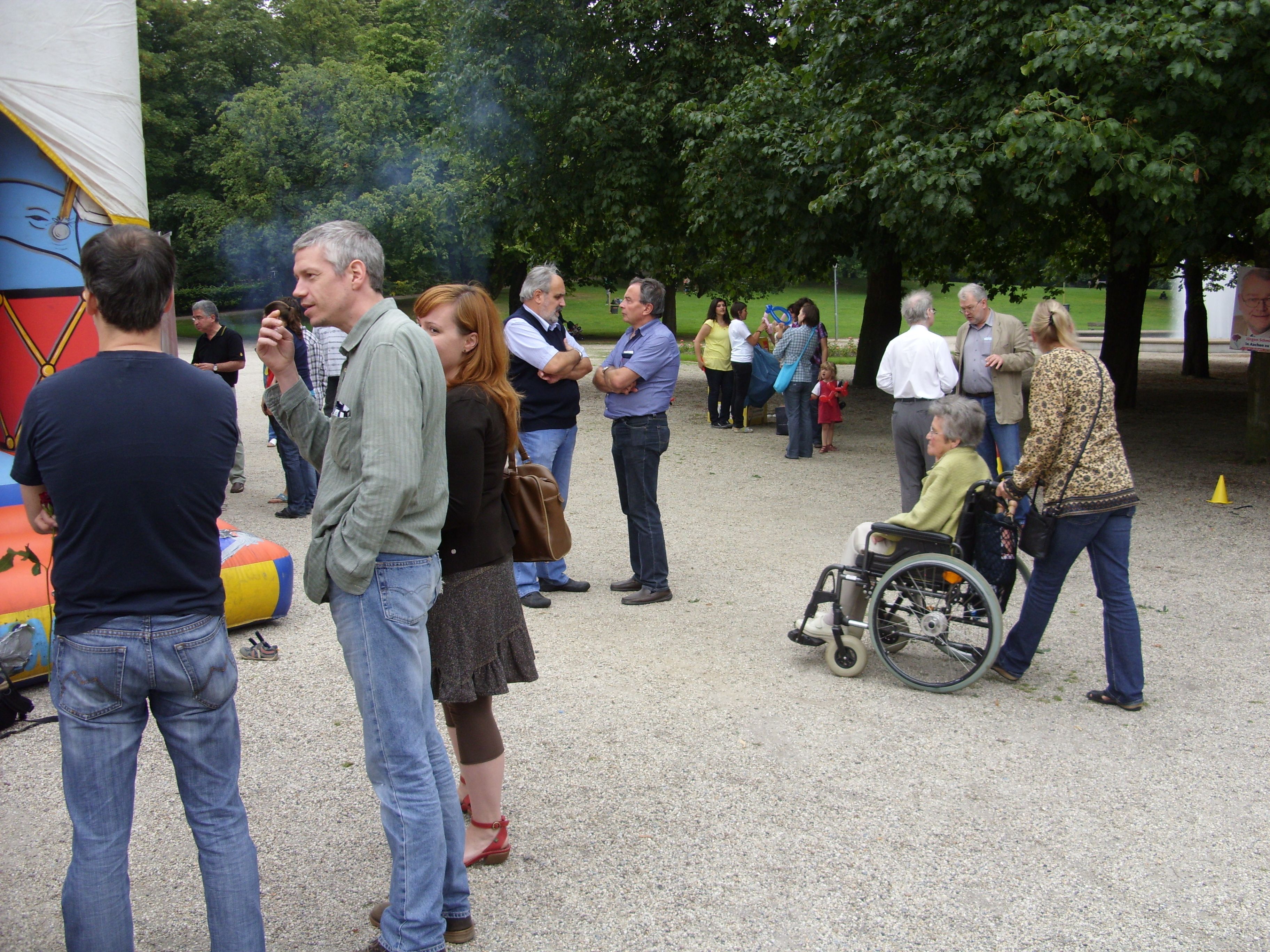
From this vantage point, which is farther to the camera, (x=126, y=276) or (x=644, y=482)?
(x=644, y=482)

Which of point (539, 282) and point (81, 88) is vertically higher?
point (81, 88)

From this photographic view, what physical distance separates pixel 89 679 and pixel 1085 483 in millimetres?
3962

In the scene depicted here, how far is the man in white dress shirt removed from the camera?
7078 mm

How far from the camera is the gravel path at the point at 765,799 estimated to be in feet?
10.3

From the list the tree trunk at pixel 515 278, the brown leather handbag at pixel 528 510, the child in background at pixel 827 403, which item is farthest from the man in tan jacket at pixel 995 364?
the tree trunk at pixel 515 278

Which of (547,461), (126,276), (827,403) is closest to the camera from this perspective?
(126,276)

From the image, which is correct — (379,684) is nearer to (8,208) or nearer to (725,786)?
(725,786)

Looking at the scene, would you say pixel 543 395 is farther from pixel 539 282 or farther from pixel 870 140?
pixel 870 140

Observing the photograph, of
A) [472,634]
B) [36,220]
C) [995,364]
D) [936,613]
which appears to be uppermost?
[36,220]

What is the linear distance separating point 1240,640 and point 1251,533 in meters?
2.97

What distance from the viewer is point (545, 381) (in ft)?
20.2

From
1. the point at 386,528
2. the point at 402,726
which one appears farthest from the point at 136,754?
the point at 386,528

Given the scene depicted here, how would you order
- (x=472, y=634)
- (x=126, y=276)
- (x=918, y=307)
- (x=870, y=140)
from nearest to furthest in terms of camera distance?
(x=126, y=276) < (x=472, y=634) < (x=918, y=307) < (x=870, y=140)

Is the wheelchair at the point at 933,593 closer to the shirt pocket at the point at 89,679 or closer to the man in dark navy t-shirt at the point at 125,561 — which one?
the man in dark navy t-shirt at the point at 125,561
